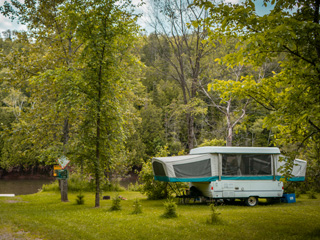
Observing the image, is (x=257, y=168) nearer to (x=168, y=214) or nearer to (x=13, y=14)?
(x=168, y=214)

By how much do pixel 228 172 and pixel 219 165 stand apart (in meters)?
0.60

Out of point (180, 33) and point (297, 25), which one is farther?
point (180, 33)

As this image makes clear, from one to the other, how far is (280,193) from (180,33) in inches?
470

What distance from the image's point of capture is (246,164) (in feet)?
45.1

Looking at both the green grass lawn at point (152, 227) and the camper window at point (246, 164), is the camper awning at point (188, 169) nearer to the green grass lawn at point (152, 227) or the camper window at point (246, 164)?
the camper window at point (246, 164)

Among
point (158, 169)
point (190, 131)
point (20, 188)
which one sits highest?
point (190, 131)

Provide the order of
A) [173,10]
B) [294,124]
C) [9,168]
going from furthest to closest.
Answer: [9,168] → [173,10] → [294,124]

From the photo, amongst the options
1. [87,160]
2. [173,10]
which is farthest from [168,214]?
[173,10]

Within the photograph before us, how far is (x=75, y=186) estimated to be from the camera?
2106 centimetres

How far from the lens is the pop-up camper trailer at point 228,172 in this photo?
512 inches

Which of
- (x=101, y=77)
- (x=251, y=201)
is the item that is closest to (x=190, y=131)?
(x=251, y=201)

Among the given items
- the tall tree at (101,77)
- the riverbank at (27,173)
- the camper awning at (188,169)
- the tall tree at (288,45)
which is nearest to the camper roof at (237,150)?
the camper awning at (188,169)

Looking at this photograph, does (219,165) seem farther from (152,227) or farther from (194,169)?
(152,227)

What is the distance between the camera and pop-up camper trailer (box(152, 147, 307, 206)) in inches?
512
